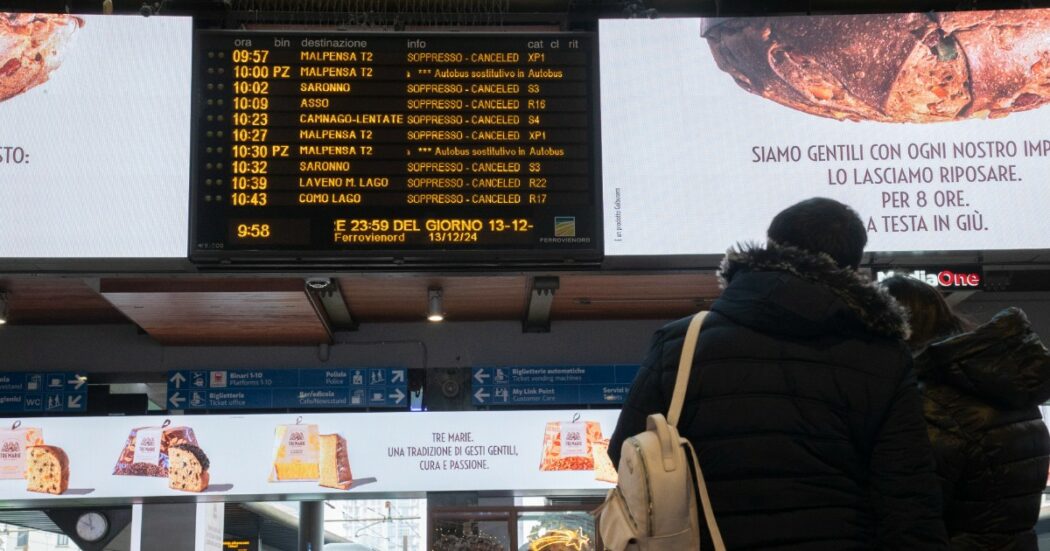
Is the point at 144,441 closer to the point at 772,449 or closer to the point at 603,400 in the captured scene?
the point at 603,400

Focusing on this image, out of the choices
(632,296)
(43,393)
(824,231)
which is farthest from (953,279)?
(43,393)

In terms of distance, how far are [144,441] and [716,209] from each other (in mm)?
4000

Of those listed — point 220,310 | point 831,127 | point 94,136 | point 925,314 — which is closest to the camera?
point 925,314

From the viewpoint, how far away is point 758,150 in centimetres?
589

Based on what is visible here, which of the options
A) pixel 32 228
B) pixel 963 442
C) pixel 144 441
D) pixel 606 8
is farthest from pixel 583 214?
pixel 144 441

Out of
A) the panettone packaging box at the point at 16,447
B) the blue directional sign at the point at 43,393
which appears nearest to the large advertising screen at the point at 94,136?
the panettone packaging box at the point at 16,447

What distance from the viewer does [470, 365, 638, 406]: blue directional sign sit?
25.5 ft

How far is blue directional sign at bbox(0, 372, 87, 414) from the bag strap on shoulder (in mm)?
6627

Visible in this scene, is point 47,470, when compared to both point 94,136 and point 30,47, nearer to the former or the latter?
point 94,136

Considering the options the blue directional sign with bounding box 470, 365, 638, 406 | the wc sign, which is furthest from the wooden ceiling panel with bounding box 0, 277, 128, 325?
the wc sign

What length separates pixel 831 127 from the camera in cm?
596

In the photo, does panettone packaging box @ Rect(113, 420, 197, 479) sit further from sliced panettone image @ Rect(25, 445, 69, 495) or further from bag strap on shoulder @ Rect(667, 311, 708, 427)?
bag strap on shoulder @ Rect(667, 311, 708, 427)

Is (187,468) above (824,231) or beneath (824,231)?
beneath

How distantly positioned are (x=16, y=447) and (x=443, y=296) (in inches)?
114
